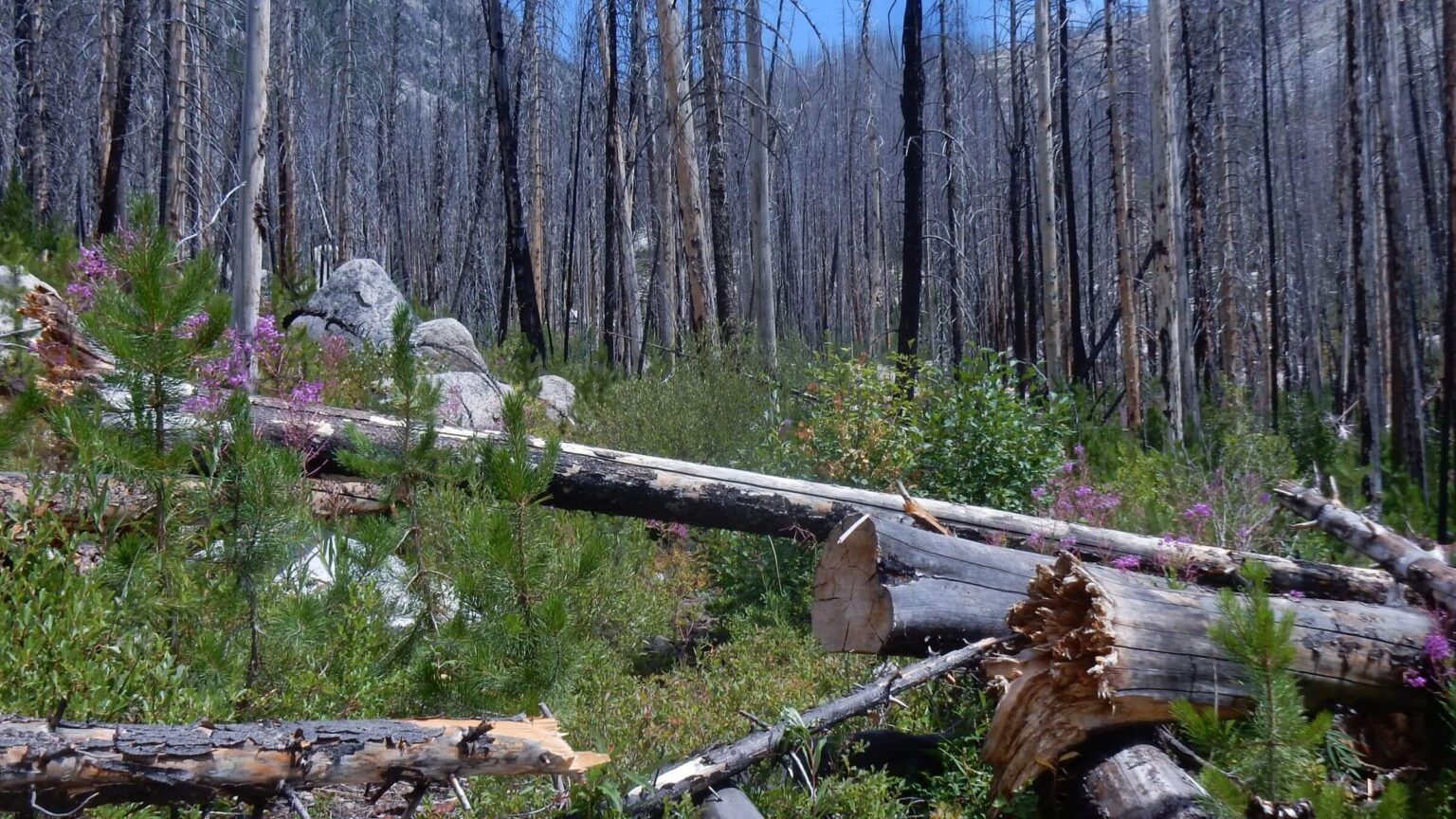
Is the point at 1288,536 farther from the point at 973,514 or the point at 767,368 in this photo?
the point at 767,368

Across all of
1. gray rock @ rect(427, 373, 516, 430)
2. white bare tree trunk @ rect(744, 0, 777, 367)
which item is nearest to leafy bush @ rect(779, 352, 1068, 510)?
white bare tree trunk @ rect(744, 0, 777, 367)

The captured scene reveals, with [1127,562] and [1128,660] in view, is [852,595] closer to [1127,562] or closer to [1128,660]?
[1128,660]

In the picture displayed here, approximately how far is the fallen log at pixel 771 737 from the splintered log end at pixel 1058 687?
29cm

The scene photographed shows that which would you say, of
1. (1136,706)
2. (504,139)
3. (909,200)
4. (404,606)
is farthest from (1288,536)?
(504,139)

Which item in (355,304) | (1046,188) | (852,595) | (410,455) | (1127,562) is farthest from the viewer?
(1046,188)

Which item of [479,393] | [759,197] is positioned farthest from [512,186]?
[759,197]

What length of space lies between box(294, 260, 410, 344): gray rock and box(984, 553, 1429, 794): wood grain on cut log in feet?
30.8

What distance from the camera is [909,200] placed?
8.25 m

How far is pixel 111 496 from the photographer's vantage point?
12.8ft

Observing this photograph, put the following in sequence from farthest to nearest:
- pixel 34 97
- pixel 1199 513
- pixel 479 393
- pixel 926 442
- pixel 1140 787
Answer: pixel 34 97, pixel 479 393, pixel 926 442, pixel 1199 513, pixel 1140 787

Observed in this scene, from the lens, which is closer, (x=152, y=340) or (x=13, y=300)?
(x=152, y=340)

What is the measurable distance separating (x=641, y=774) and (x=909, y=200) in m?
6.58

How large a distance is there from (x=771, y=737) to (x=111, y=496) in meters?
3.04

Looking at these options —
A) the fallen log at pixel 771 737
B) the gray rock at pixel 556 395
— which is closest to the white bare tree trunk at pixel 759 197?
the gray rock at pixel 556 395
